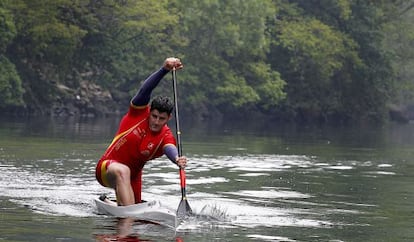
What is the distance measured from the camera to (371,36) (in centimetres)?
7562

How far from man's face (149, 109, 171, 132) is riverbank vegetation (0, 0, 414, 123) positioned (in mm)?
38279

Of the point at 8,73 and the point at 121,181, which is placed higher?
the point at 8,73

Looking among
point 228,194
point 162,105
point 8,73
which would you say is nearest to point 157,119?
point 162,105

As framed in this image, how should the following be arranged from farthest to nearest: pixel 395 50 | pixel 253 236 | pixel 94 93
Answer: pixel 395 50
pixel 94 93
pixel 253 236

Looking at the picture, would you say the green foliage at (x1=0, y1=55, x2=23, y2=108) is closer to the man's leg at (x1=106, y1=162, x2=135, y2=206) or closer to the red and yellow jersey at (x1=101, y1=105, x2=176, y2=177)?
the red and yellow jersey at (x1=101, y1=105, x2=176, y2=177)

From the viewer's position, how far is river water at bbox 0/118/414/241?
12211mm

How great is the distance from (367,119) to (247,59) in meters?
12.6

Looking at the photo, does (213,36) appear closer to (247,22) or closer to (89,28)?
(247,22)

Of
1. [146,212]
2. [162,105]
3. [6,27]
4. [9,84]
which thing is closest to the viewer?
[146,212]

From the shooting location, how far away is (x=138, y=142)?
45.3ft

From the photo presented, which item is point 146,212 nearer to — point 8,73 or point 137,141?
point 137,141

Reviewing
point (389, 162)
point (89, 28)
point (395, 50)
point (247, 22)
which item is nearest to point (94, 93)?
point (89, 28)

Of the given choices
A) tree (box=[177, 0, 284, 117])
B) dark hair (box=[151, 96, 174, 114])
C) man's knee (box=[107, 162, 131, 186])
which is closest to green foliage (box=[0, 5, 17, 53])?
tree (box=[177, 0, 284, 117])

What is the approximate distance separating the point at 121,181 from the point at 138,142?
0.54 meters
